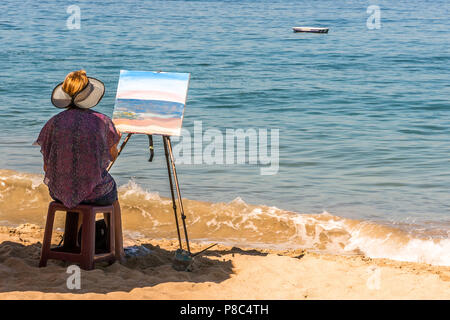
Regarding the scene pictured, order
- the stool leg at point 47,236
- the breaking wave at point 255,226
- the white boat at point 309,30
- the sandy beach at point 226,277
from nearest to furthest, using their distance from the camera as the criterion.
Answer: the sandy beach at point 226,277
the stool leg at point 47,236
the breaking wave at point 255,226
the white boat at point 309,30

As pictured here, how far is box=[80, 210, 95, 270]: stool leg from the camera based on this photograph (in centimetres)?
526

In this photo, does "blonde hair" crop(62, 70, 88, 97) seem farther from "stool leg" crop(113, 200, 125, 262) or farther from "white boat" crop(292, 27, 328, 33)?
"white boat" crop(292, 27, 328, 33)

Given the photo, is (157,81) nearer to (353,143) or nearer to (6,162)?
(6,162)

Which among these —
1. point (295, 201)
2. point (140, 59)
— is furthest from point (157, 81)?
point (140, 59)

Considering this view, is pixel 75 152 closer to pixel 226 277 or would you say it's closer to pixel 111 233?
pixel 111 233

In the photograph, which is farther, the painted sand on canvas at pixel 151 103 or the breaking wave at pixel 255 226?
the breaking wave at pixel 255 226

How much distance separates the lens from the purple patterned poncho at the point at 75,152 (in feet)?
17.0

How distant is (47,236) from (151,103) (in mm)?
1317

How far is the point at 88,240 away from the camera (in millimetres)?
5293

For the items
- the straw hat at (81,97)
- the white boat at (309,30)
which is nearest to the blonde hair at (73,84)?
the straw hat at (81,97)

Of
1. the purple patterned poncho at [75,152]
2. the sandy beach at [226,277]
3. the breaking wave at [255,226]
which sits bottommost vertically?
the breaking wave at [255,226]

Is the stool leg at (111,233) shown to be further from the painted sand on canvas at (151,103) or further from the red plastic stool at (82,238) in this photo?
the painted sand on canvas at (151,103)

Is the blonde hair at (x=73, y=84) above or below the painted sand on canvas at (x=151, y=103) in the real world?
above

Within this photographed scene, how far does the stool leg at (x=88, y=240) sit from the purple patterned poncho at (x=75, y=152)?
127 mm
